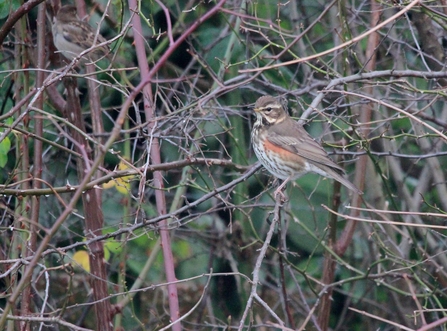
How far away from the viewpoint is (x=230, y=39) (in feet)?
23.9

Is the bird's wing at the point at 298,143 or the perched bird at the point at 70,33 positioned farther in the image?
the perched bird at the point at 70,33

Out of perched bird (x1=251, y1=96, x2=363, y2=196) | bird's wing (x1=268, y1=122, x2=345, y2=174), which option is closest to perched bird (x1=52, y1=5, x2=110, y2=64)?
perched bird (x1=251, y1=96, x2=363, y2=196)

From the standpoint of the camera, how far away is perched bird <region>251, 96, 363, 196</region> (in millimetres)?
6094

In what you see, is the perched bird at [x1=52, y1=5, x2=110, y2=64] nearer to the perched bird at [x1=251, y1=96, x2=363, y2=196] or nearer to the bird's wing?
the perched bird at [x1=251, y1=96, x2=363, y2=196]

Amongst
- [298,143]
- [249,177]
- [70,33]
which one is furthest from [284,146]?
[70,33]

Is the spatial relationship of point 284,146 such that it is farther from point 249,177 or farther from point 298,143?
point 249,177

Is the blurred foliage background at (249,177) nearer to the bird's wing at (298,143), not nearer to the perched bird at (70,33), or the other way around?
the perched bird at (70,33)

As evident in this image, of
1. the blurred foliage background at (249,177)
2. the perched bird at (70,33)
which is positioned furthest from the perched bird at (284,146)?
the perched bird at (70,33)

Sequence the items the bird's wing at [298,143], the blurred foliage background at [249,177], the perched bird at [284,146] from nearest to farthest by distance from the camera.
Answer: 1. the perched bird at [284,146]
2. the bird's wing at [298,143]
3. the blurred foliage background at [249,177]

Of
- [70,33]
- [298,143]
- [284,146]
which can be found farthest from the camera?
[70,33]

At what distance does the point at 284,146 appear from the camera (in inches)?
250

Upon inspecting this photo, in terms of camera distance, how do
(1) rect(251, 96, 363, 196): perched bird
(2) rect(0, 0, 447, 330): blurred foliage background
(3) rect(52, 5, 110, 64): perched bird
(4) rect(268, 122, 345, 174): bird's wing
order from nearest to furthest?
(1) rect(251, 96, 363, 196): perched bird < (4) rect(268, 122, 345, 174): bird's wing < (2) rect(0, 0, 447, 330): blurred foliage background < (3) rect(52, 5, 110, 64): perched bird

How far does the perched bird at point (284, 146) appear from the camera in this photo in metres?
6.09

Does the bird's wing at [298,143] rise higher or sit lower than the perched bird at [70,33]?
lower
